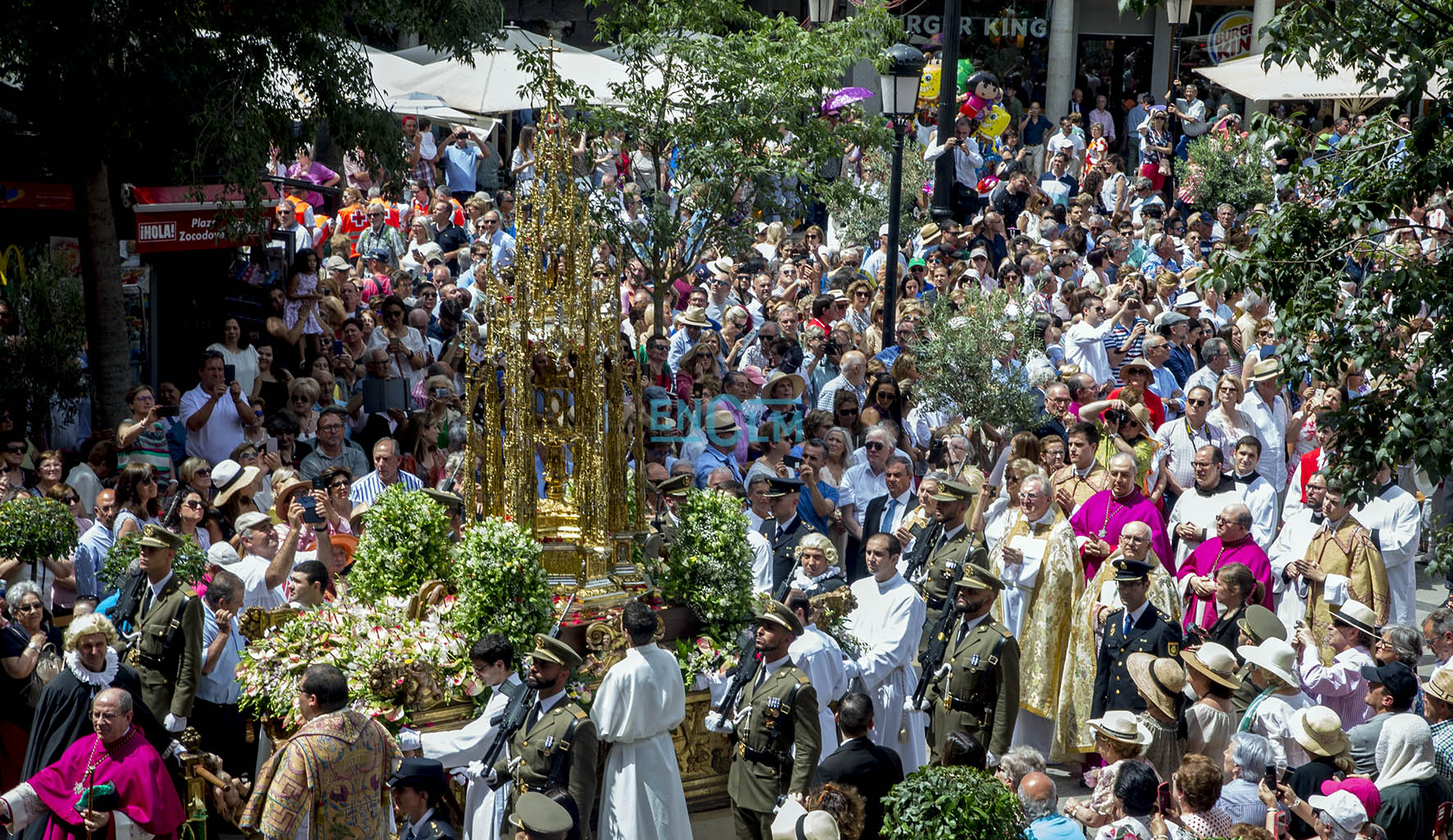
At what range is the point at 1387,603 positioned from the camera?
11.3 metres

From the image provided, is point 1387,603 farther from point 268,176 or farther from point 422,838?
point 268,176

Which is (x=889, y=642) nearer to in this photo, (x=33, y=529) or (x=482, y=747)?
(x=482, y=747)

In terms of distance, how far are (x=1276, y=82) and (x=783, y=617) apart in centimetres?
1676

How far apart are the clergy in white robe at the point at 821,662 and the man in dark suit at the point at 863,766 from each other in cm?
91

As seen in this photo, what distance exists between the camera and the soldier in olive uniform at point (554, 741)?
8.07 metres

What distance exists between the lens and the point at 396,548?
9.74 meters

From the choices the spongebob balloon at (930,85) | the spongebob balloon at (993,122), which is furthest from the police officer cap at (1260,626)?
the spongebob balloon at (993,122)

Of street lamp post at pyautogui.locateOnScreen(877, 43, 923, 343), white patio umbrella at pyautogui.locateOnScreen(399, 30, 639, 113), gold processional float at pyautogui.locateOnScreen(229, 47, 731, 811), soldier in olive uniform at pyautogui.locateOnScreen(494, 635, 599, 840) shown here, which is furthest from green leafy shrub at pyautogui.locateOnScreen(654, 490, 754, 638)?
white patio umbrella at pyautogui.locateOnScreen(399, 30, 639, 113)

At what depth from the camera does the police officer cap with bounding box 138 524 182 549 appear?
31.7 ft

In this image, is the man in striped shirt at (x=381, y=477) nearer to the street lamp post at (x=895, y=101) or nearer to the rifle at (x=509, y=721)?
the rifle at (x=509, y=721)

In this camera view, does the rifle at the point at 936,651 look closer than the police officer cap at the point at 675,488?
No

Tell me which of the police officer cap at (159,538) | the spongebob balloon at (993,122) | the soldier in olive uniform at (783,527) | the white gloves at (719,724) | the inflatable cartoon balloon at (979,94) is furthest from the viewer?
the inflatable cartoon balloon at (979,94)

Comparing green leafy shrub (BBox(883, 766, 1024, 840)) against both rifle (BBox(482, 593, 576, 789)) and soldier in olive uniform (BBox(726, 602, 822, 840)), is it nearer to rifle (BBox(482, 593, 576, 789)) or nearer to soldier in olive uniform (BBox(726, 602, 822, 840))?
soldier in olive uniform (BBox(726, 602, 822, 840))

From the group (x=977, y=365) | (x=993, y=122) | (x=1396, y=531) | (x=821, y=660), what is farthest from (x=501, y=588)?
(x=993, y=122)
